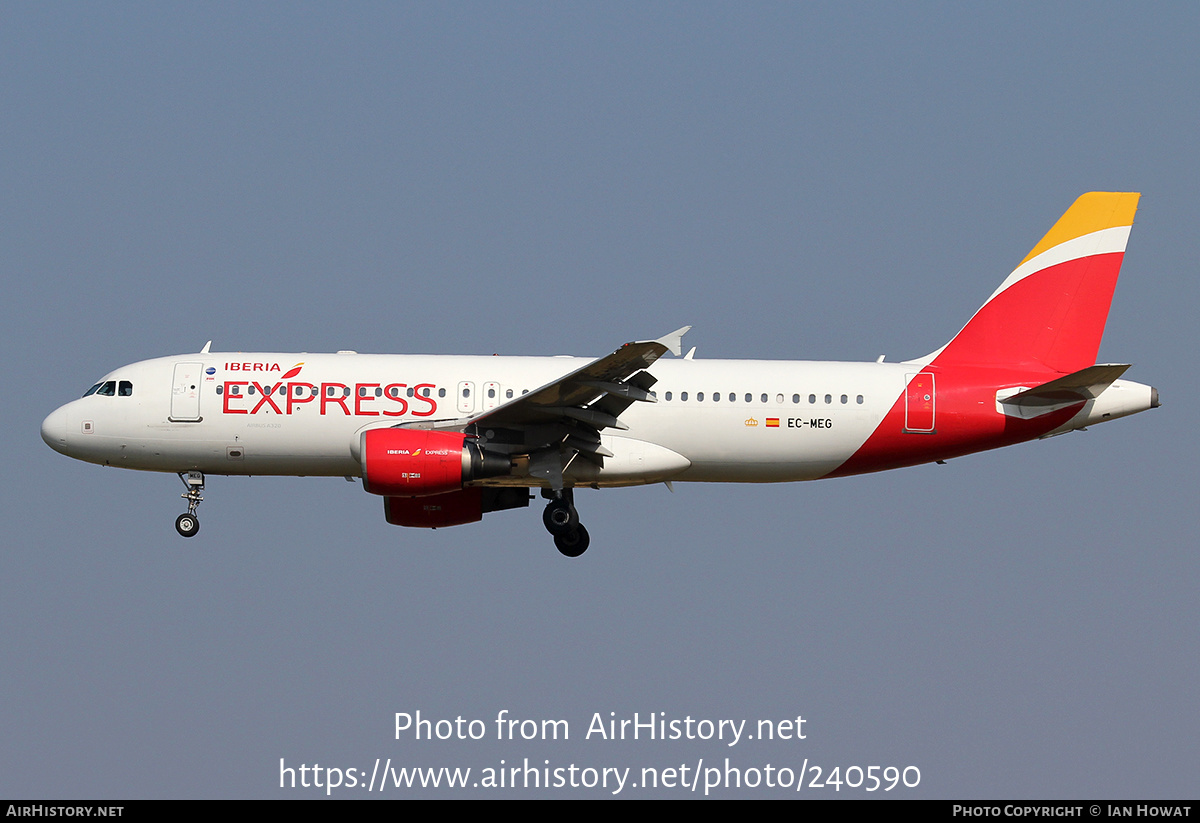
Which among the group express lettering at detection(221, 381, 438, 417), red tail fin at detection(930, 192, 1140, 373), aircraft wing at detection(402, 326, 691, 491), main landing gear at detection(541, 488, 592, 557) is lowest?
main landing gear at detection(541, 488, 592, 557)

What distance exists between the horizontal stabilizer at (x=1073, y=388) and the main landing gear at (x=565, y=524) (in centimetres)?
946

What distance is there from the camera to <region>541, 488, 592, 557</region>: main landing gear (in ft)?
98.9

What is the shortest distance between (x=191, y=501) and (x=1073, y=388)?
1848 cm

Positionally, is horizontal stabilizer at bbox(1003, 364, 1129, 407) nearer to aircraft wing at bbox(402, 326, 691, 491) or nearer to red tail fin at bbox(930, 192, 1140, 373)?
red tail fin at bbox(930, 192, 1140, 373)

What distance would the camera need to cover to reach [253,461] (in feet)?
94.6

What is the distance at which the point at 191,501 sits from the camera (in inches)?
1163

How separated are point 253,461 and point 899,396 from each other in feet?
44.5

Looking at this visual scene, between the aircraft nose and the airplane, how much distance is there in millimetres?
48

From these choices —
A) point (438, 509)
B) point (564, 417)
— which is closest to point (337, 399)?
point (438, 509)

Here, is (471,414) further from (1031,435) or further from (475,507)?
(1031,435)

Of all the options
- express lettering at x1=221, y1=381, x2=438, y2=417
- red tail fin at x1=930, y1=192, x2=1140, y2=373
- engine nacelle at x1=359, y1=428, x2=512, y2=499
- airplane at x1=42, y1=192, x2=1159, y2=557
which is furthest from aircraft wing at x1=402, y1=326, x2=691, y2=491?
red tail fin at x1=930, y1=192, x2=1140, y2=373

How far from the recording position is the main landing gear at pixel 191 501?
29.5 metres

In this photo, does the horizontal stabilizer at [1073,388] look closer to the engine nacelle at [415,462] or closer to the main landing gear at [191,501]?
the engine nacelle at [415,462]

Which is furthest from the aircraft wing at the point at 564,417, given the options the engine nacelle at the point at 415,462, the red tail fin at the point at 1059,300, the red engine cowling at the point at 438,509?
the red tail fin at the point at 1059,300
